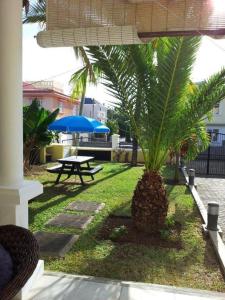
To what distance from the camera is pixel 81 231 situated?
21.1 ft

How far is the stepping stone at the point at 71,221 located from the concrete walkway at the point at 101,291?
2330mm

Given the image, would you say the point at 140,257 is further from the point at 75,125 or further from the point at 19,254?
the point at 75,125

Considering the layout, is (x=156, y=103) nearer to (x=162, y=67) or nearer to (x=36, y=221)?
(x=162, y=67)

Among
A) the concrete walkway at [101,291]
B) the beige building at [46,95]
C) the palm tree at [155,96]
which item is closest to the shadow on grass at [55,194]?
the palm tree at [155,96]

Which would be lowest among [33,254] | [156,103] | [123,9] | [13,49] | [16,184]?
[33,254]

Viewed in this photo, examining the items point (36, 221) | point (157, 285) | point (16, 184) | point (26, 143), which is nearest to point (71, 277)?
point (157, 285)

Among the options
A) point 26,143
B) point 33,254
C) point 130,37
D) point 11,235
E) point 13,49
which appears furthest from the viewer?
point 26,143

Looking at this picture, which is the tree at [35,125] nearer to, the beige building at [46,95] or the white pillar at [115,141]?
the white pillar at [115,141]

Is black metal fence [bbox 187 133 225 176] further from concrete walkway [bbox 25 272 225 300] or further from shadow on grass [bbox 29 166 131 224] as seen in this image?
concrete walkway [bbox 25 272 225 300]

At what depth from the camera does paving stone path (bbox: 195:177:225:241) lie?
30.4 feet

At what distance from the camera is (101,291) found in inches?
161

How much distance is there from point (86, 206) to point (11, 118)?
5.05 m

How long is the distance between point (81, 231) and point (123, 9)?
4.10 metres

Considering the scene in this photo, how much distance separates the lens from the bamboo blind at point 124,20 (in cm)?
430
